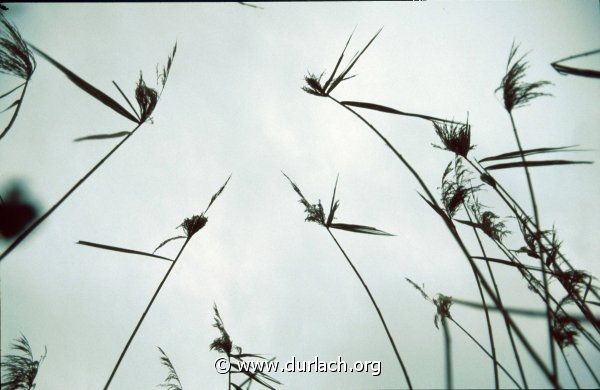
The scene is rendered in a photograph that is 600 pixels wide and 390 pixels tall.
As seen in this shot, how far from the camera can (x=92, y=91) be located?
5.94ft

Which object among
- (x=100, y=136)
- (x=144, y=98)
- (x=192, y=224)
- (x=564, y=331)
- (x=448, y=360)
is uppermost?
(x=144, y=98)

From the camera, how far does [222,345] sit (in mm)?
3771

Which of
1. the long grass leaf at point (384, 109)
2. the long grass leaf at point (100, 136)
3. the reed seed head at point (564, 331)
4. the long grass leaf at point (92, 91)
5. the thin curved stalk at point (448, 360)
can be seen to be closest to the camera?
the long grass leaf at point (92, 91)

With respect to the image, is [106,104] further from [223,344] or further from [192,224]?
[223,344]

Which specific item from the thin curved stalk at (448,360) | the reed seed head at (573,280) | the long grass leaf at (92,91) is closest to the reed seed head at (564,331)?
the reed seed head at (573,280)

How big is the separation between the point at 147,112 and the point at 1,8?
1078 millimetres

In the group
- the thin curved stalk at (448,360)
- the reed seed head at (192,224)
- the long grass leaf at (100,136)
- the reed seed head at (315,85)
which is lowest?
the thin curved stalk at (448,360)

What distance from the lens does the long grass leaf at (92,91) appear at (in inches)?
56.3

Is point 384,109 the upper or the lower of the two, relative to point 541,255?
upper

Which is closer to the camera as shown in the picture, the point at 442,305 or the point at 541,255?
the point at 541,255

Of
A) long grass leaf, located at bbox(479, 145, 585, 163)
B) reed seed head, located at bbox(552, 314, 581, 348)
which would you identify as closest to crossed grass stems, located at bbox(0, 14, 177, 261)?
long grass leaf, located at bbox(479, 145, 585, 163)

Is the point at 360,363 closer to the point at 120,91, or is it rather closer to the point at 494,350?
the point at 494,350

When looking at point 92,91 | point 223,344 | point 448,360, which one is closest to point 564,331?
point 448,360

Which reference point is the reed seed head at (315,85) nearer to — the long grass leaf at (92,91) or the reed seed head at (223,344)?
the long grass leaf at (92,91)
